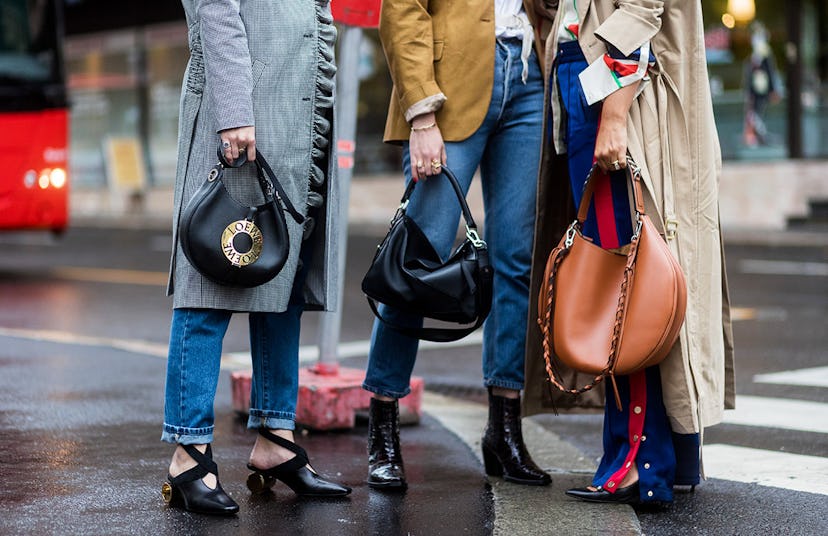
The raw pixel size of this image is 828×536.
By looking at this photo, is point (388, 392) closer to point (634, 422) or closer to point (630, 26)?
point (634, 422)

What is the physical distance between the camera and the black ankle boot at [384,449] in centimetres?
407

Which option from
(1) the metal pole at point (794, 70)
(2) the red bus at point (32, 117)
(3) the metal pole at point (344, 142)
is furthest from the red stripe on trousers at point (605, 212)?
(1) the metal pole at point (794, 70)

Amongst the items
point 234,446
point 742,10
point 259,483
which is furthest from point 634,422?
point 742,10

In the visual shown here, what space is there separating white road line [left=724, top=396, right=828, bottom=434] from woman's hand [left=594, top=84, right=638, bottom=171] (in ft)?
→ 6.60

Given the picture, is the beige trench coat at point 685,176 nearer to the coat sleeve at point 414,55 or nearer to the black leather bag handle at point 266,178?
the coat sleeve at point 414,55

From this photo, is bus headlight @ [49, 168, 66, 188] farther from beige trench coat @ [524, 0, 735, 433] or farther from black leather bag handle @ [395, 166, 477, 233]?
→ beige trench coat @ [524, 0, 735, 433]

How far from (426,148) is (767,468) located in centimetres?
164

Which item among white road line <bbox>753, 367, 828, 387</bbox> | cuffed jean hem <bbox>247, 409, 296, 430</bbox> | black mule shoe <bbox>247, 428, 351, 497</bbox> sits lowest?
black mule shoe <bbox>247, 428, 351, 497</bbox>

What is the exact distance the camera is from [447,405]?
5883 mm

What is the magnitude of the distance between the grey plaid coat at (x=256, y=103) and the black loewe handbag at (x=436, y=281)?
0.84 ft

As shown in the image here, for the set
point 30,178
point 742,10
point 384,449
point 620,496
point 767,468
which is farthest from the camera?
point 742,10

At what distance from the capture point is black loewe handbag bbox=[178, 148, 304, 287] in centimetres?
361

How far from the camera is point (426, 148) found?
400 centimetres

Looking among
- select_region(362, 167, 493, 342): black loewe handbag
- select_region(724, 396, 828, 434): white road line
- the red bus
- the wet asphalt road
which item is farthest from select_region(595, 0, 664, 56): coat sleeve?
the red bus
